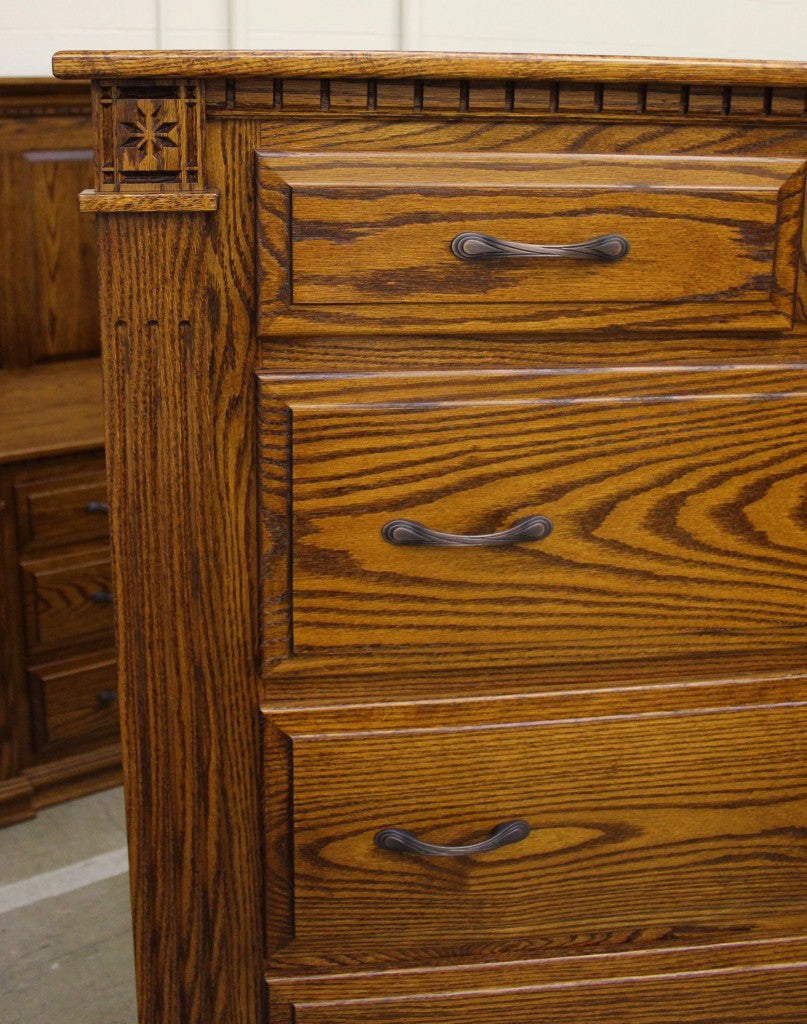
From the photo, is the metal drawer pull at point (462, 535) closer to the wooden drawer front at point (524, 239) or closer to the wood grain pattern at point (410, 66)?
the wooden drawer front at point (524, 239)

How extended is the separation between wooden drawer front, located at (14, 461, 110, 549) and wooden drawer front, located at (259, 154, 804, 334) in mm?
1113

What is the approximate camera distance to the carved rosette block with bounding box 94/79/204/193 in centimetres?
88

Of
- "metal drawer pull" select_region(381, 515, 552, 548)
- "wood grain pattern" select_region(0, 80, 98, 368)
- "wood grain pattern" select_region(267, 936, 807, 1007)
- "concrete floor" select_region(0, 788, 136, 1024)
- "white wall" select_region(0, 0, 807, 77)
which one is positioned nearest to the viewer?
"metal drawer pull" select_region(381, 515, 552, 548)

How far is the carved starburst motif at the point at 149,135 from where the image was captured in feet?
2.89

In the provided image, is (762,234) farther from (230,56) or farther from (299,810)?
(299,810)

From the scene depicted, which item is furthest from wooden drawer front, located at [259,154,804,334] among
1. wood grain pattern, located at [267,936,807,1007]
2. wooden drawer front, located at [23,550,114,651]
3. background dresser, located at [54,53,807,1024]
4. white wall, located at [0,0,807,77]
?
wooden drawer front, located at [23,550,114,651]

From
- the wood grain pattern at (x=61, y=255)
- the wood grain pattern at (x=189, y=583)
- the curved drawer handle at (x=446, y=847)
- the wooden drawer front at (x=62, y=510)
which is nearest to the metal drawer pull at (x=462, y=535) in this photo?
the wood grain pattern at (x=189, y=583)

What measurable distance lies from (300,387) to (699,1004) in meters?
0.72

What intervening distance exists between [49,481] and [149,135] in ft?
3.87

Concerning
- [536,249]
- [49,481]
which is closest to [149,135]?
[536,249]

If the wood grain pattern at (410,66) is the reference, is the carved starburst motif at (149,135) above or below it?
below

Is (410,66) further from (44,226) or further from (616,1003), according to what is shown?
(44,226)

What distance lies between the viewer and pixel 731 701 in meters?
1.08

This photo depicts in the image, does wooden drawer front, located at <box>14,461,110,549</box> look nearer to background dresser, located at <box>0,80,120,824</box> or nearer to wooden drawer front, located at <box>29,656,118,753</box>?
background dresser, located at <box>0,80,120,824</box>
